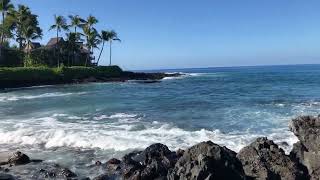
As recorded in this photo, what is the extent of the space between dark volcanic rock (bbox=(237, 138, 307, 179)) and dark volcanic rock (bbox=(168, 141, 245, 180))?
0.40m

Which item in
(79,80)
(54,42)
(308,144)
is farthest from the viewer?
(54,42)

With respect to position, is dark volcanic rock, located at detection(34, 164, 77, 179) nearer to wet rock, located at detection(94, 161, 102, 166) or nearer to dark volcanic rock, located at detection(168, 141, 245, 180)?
wet rock, located at detection(94, 161, 102, 166)

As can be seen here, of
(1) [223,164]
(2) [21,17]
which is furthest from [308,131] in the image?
(2) [21,17]

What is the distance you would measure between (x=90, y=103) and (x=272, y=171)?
27.4 m

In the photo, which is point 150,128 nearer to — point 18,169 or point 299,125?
point 18,169

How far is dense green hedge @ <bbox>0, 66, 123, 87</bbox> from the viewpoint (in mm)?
62719

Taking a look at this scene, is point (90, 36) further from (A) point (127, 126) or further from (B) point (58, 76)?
(A) point (127, 126)

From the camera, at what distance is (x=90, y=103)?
37.7 metres

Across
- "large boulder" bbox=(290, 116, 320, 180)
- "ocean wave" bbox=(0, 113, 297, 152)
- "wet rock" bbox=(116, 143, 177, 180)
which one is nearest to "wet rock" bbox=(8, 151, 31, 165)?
"ocean wave" bbox=(0, 113, 297, 152)

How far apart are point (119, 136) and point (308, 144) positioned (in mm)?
10255

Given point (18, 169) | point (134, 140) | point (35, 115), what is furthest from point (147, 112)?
point (18, 169)

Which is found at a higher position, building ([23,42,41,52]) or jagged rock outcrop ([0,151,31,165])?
building ([23,42,41,52])

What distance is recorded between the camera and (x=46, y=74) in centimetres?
6894

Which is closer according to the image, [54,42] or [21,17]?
[21,17]
